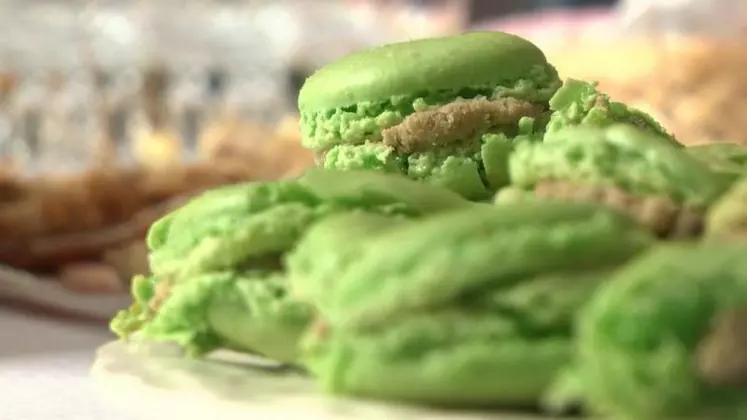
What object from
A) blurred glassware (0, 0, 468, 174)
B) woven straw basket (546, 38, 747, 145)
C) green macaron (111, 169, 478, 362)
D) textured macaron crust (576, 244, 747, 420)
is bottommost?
textured macaron crust (576, 244, 747, 420)

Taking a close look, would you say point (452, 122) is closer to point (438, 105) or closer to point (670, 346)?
point (438, 105)

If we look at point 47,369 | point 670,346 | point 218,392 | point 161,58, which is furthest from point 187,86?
point 670,346

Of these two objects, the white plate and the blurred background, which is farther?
the blurred background

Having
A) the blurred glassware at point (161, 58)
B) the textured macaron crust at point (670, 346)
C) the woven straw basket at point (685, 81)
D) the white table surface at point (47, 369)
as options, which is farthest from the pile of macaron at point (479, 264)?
the blurred glassware at point (161, 58)

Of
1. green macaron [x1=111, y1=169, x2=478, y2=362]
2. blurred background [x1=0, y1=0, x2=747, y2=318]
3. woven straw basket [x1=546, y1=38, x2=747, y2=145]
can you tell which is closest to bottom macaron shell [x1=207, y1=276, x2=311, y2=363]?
green macaron [x1=111, y1=169, x2=478, y2=362]

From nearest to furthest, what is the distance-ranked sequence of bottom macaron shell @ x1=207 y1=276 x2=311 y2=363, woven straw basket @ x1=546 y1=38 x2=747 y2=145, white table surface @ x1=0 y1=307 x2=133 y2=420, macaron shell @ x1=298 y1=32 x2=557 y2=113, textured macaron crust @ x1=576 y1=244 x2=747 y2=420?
textured macaron crust @ x1=576 y1=244 x2=747 y2=420, bottom macaron shell @ x1=207 y1=276 x2=311 y2=363, macaron shell @ x1=298 y1=32 x2=557 y2=113, white table surface @ x1=0 y1=307 x2=133 y2=420, woven straw basket @ x1=546 y1=38 x2=747 y2=145

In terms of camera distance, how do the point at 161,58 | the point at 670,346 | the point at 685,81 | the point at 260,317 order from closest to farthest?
the point at 670,346 < the point at 260,317 < the point at 685,81 < the point at 161,58

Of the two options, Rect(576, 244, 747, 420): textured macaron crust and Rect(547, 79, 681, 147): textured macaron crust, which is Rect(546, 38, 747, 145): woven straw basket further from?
Rect(576, 244, 747, 420): textured macaron crust
